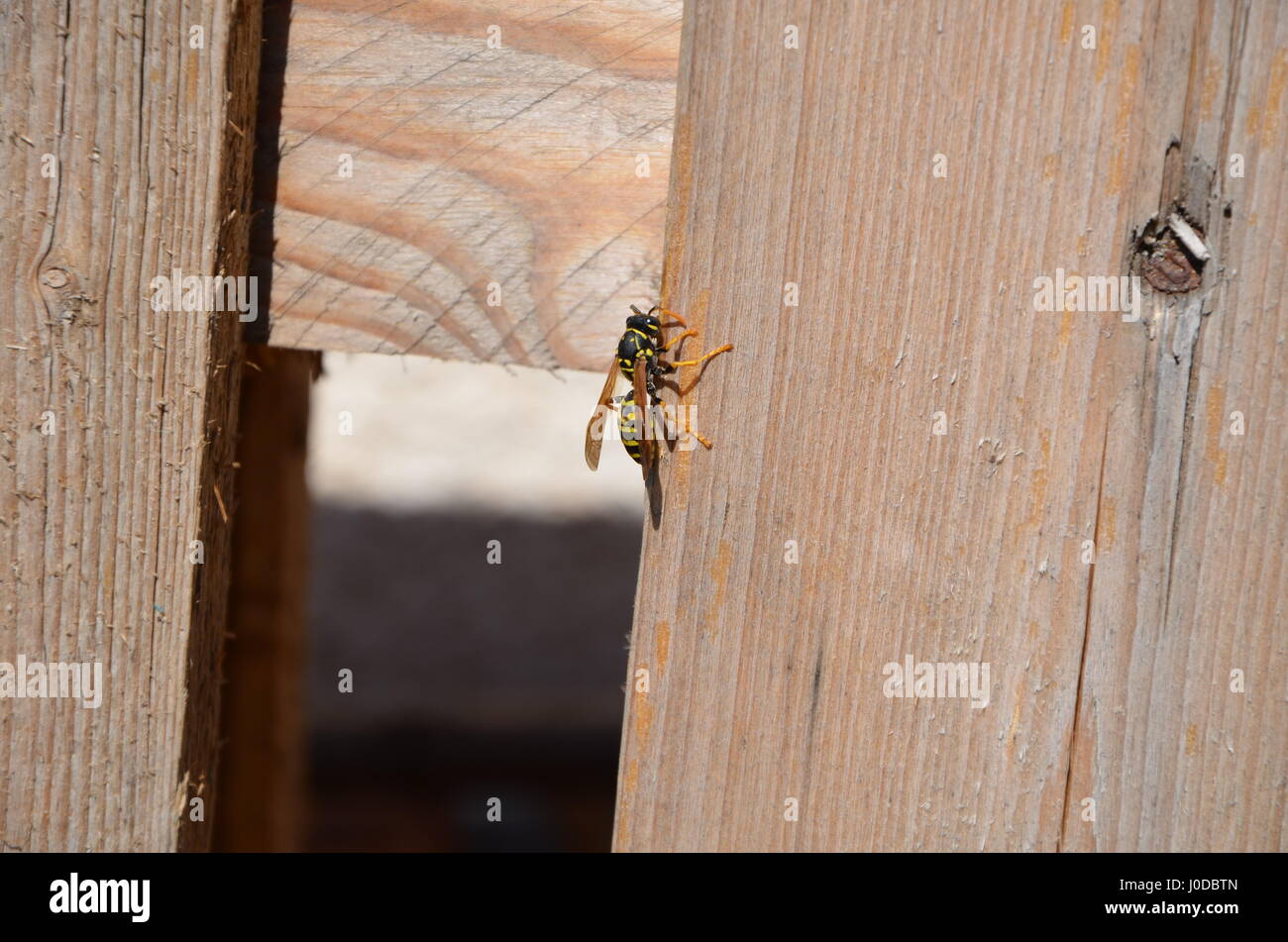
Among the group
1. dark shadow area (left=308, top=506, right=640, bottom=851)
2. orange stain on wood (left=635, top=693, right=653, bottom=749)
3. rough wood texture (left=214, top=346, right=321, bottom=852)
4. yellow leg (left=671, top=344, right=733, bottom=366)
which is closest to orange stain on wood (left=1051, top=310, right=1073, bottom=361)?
yellow leg (left=671, top=344, right=733, bottom=366)

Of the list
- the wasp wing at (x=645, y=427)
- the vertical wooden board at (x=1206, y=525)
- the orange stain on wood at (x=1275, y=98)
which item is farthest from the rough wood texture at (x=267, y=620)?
the orange stain on wood at (x=1275, y=98)

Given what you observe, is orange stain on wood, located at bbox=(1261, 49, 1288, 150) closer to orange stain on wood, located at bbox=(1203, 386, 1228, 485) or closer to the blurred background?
orange stain on wood, located at bbox=(1203, 386, 1228, 485)

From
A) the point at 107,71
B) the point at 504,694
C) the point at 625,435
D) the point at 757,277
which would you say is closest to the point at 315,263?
the point at 107,71

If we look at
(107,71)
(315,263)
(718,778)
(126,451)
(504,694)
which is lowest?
(504,694)

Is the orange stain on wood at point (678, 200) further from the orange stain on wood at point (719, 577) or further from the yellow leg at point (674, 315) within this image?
the orange stain on wood at point (719, 577)

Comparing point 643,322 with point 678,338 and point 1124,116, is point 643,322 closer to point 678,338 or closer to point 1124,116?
point 678,338

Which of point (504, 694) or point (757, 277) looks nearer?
point (757, 277)

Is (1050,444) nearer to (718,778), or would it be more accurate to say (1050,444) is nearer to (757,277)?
(757,277)
